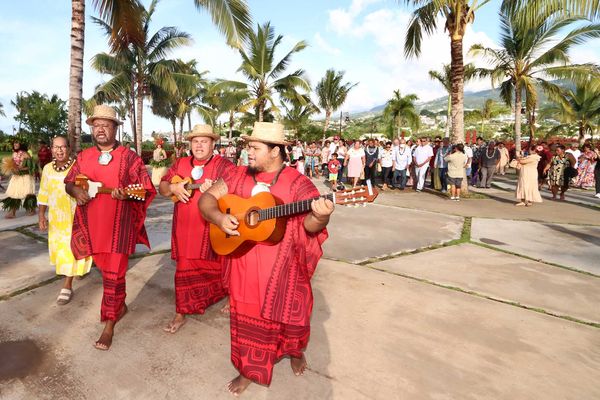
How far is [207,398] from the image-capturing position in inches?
91.4

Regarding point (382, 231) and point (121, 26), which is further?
point (121, 26)

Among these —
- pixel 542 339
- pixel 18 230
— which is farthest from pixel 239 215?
pixel 18 230

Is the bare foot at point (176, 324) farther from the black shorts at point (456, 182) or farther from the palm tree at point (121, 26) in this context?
the black shorts at point (456, 182)

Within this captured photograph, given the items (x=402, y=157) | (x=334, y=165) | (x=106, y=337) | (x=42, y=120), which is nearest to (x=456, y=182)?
(x=402, y=157)

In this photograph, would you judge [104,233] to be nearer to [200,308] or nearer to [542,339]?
[200,308]

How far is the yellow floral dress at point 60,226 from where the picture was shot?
12.6 feet

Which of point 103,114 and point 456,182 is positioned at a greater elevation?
point 103,114

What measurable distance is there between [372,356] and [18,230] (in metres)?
6.46

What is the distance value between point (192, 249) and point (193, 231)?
6.5 inches

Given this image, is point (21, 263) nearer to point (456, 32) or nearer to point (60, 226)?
point (60, 226)

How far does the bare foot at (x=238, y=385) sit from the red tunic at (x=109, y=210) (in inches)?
60.1

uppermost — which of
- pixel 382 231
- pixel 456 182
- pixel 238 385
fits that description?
pixel 456 182

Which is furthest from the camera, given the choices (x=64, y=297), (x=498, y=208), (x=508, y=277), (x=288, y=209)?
(x=498, y=208)

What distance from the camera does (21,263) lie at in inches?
183
